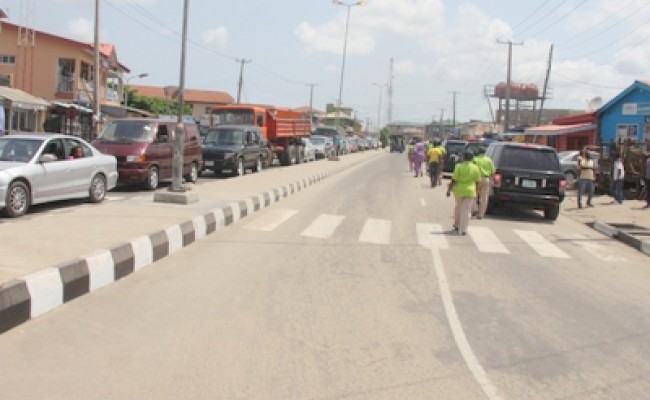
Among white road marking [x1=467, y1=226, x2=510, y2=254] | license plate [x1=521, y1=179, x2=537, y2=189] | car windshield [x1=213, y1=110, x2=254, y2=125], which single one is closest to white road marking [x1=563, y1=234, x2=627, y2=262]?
white road marking [x1=467, y1=226, x2=510, y2=254]

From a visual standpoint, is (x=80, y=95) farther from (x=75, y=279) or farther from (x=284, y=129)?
(x=75, y=279)

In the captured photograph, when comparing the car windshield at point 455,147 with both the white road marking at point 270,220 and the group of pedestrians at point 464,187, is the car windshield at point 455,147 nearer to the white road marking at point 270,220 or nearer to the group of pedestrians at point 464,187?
the white road marking at point 270,220

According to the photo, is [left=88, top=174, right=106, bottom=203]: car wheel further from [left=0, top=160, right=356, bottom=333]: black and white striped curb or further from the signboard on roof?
the signboard on roof

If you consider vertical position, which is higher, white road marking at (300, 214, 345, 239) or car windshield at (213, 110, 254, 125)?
car windshield at (213, 110, 254, 125)

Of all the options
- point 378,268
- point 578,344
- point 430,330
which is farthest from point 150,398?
point 378,268

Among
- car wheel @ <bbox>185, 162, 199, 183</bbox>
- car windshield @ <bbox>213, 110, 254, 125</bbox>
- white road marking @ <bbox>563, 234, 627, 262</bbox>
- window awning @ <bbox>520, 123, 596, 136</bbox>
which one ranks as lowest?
white road marking @ <bbox>563, 234, 627, 262</bbox>

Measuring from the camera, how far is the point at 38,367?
468 cm

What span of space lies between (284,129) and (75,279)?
27.1 m

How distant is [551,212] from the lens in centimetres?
1630

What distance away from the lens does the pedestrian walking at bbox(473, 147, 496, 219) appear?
15117 mm

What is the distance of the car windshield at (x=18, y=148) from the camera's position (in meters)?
12.1

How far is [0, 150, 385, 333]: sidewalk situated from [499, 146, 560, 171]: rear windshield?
21.0 feet

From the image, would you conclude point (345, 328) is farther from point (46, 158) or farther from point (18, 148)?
point (18, 148)

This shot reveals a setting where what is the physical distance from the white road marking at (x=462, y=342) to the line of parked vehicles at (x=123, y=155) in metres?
7.05
